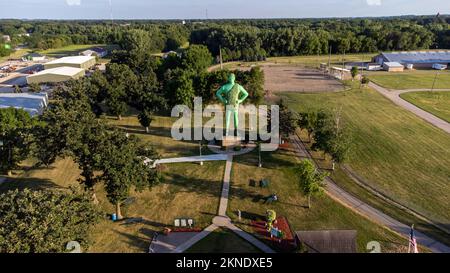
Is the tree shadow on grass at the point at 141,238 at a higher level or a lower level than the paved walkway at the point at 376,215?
lower

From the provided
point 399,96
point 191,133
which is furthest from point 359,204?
point 399,96

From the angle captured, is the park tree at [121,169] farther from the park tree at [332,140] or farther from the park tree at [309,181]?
the park tree at [332,140]

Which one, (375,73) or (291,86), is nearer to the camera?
(291,86)

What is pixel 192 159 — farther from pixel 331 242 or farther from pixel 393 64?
pixel 393 64

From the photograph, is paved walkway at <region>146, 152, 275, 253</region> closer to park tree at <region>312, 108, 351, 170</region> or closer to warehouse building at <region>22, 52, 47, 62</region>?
park tree at <region>312, 108, 351, 170</region>

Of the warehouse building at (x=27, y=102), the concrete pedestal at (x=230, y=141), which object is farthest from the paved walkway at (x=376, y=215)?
the warehouse building at (x=27, y=102)

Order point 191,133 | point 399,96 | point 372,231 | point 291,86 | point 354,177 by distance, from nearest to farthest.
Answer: point 372,231, point 354,177, point 191,133, point 399,96, point 291,86
